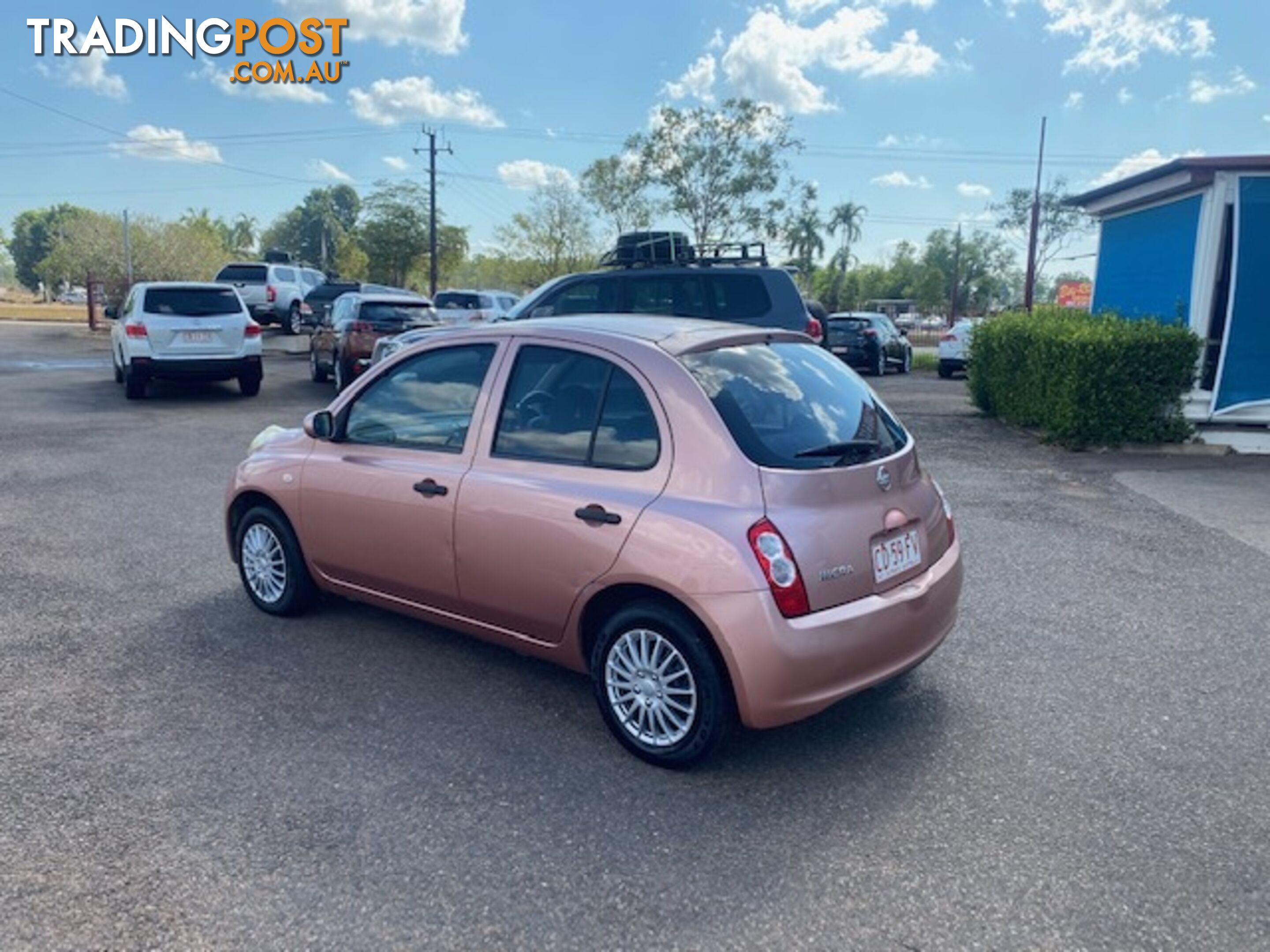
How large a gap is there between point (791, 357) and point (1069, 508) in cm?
521

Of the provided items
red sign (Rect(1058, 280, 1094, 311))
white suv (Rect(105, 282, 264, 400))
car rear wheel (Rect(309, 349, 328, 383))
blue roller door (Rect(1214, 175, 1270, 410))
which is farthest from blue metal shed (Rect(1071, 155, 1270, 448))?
red sign (Rect(1058, 280, 1094, 311))

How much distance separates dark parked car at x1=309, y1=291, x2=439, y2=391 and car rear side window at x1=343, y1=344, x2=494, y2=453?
1051 cm

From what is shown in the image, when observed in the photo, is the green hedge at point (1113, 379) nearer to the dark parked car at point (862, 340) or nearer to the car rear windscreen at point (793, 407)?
the car rear windscreen at point (793, 407)

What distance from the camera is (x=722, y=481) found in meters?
3.39

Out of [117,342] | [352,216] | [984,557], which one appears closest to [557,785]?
[984,557]

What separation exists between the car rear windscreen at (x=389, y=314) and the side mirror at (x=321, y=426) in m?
10.7

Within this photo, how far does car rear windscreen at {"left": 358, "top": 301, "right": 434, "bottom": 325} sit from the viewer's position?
49.8 ft

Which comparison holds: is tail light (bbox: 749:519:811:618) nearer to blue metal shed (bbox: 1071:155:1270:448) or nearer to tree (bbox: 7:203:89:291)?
blue metal shed (bbox: 1071:155:1270:448)

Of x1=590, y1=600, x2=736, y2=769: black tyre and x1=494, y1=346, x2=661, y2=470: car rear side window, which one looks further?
x1=494, y1=346, x2=661, y2=470: car rear side window

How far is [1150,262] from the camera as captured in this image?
12.9m

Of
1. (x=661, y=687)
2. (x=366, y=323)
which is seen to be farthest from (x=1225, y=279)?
(x=366, y=323)

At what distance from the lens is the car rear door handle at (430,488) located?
13.6ft

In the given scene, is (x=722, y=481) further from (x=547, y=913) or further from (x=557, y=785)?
(x=547, y=913)

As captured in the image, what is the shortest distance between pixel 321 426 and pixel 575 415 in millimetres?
1594
